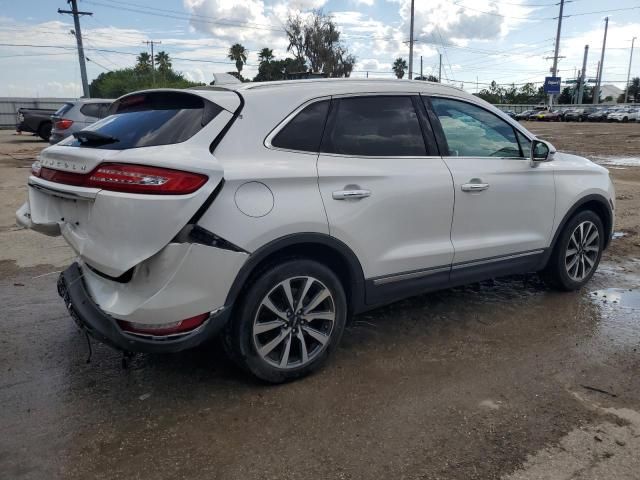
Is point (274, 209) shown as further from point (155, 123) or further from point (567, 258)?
point (567, 258)

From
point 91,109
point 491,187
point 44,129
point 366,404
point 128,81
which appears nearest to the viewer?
point 366,404

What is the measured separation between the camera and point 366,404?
3066 millimetres

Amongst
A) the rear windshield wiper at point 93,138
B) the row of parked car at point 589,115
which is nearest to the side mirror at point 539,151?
the rear windshield wiper at point 93,138

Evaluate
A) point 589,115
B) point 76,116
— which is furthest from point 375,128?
point 589,115

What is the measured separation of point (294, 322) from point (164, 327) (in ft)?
2.55

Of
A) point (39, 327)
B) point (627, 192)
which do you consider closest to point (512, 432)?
point (39, 327)

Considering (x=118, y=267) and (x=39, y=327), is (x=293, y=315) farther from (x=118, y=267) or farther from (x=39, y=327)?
(x=39, y=327)

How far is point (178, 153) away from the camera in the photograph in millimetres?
2732

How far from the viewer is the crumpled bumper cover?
2.76 meters

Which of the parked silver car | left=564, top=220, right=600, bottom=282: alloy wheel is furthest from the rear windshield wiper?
the parked silver car

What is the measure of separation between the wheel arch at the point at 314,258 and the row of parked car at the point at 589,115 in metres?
52.6

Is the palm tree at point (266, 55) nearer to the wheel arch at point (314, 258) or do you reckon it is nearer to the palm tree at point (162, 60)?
the palm tree at point (162, 60)

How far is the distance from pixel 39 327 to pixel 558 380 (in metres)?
3.71

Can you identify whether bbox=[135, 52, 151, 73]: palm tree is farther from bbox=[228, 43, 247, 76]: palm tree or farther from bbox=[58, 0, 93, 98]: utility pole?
bbox=[58, 0, 93, 98]: utility pole
